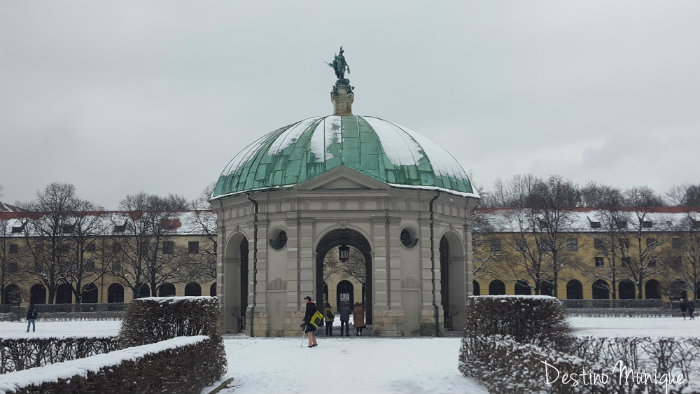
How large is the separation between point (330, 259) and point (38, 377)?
65.7 meters

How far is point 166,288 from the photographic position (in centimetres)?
7844

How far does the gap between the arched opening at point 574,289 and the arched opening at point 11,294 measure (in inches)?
2202

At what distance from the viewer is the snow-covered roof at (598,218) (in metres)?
73.0

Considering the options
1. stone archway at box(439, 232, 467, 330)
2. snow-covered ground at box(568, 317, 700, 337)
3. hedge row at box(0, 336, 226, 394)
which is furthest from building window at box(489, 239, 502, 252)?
hedge row at box(0, 336, 226, 394)

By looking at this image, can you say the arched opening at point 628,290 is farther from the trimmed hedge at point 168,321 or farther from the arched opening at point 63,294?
the trimmed hedge at point 168,321

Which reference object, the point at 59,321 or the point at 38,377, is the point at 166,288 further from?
the point at 38,377

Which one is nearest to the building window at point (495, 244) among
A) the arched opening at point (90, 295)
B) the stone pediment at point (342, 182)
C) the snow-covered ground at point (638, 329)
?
the snow-covered ground at point (638, 329)

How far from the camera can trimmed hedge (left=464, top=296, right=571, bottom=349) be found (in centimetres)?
1689

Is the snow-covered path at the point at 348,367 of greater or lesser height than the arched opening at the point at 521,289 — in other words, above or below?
below

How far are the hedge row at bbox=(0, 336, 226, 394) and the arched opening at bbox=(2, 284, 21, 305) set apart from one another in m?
59.4

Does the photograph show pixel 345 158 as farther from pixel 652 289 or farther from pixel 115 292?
pixel 652 289

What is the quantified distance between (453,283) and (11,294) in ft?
177

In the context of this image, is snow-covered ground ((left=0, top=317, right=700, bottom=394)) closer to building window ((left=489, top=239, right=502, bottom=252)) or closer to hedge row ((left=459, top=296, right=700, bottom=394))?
hedge row ((left=459, top=296, right=700, bottom=394))

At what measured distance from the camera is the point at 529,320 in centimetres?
1719
